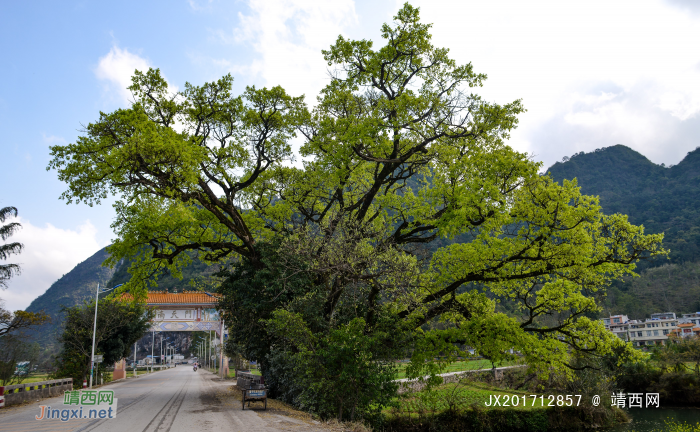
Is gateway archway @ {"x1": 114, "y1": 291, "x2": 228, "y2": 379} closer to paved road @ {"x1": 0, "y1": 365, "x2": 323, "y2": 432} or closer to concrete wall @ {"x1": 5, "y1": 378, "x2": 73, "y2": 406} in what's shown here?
concrete wall @ {"x1": 5, "y1": 378, "x2": 73, "y2": 406}

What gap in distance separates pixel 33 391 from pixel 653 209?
106087mm

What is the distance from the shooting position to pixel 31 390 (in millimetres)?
18250

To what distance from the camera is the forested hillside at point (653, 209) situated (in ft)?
230

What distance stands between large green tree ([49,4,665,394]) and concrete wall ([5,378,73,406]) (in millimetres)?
6192

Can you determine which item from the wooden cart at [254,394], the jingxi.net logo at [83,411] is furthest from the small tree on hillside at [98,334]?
the wooden cart at [254,394]

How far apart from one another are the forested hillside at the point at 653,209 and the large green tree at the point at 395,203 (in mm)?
62201

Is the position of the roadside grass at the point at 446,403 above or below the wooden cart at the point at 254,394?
below

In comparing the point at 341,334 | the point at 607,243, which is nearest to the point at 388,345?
the point at 341,334

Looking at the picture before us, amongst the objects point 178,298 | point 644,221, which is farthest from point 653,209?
point 178,298

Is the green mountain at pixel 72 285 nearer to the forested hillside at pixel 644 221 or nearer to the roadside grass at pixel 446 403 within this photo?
the forested hillside at pixel 644 221

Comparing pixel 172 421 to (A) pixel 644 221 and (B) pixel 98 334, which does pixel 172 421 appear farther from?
(A) pixel 644 221

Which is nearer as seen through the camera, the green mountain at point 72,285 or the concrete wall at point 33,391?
the concrete wall at point 33,391

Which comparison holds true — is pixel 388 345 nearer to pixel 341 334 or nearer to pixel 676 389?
pixel 341 334

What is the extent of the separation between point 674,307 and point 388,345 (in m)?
78.5
